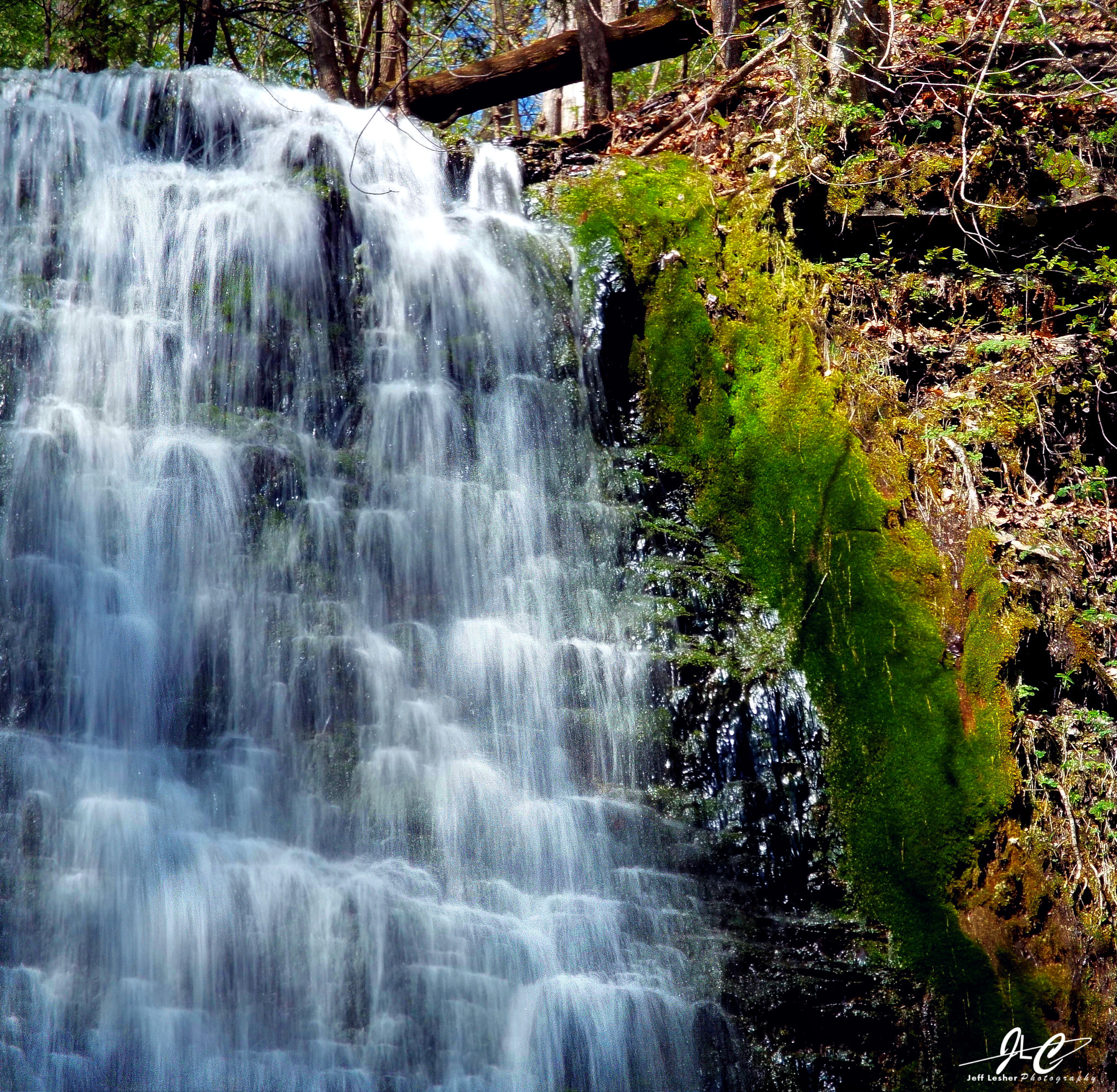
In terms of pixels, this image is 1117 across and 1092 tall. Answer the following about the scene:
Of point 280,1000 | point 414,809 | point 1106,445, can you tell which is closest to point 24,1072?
point 280,1000

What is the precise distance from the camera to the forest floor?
14.4ft

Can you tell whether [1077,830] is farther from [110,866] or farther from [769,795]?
[110,866]

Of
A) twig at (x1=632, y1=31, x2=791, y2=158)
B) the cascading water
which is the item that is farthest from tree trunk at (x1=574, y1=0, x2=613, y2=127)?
the cascading water

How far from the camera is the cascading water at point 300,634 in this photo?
3.73 metres

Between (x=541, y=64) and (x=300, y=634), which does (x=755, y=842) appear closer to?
(x=300, y=634)

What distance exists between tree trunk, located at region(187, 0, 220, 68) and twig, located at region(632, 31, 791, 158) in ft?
12.4

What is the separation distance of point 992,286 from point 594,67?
349cm

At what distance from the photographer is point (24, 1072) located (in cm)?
356

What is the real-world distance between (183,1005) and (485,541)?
2.36m

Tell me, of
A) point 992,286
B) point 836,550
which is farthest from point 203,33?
point 836,550

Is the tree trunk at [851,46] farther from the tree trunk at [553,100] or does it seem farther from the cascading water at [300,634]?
the tree trunk at [553,100]
